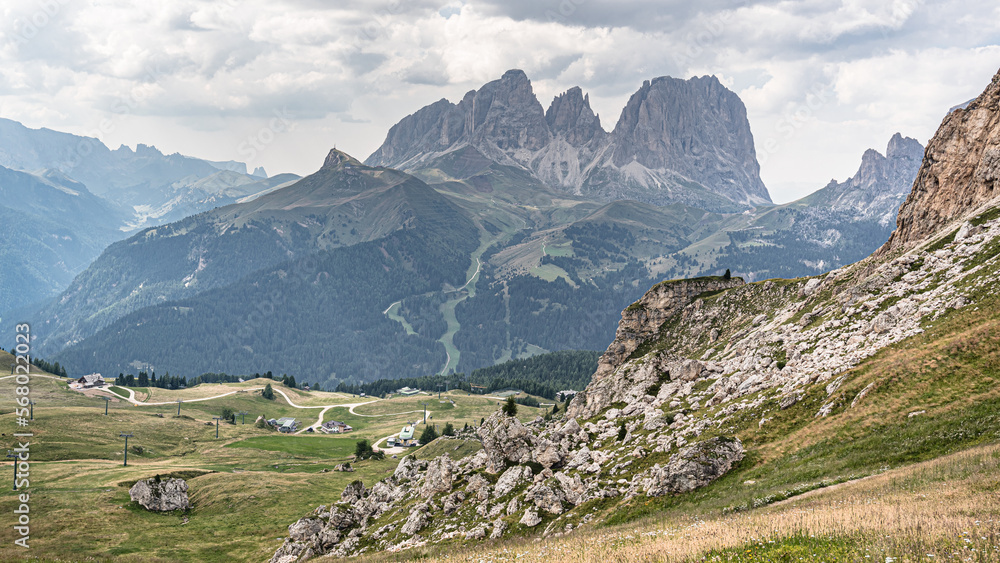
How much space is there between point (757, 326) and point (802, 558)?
70556 millimetres

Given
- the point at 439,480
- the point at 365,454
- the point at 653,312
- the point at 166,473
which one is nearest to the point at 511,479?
the point at 439,480

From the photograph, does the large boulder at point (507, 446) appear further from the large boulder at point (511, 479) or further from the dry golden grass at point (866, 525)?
the dry golden grass at point (866, 525)

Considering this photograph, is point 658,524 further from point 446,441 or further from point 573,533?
point 446,441

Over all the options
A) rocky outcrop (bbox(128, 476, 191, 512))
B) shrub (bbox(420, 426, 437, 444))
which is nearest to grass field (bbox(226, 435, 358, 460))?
shrub (bbox(420, 426, 437, 444))

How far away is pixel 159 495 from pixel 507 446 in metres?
61.9

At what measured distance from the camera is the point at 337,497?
109m

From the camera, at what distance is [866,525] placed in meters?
26.7

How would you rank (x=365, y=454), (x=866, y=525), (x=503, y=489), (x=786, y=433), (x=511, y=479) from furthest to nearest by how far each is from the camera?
(x=365, y=454)
(x=511, y=479)
(x=503, y=489)
(x=786, y=433)
(x=866, y=525)

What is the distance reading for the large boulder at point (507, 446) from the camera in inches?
2771

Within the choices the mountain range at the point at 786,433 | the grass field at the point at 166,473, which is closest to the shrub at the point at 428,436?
the grass field at the point at 166,473

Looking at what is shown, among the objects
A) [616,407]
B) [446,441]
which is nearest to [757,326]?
[616,407]

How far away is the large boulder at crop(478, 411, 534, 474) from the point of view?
2771 inches

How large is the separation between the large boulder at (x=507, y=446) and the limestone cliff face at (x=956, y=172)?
193 feet

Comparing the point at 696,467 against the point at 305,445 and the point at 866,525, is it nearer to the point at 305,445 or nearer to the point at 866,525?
the point at 866,525
